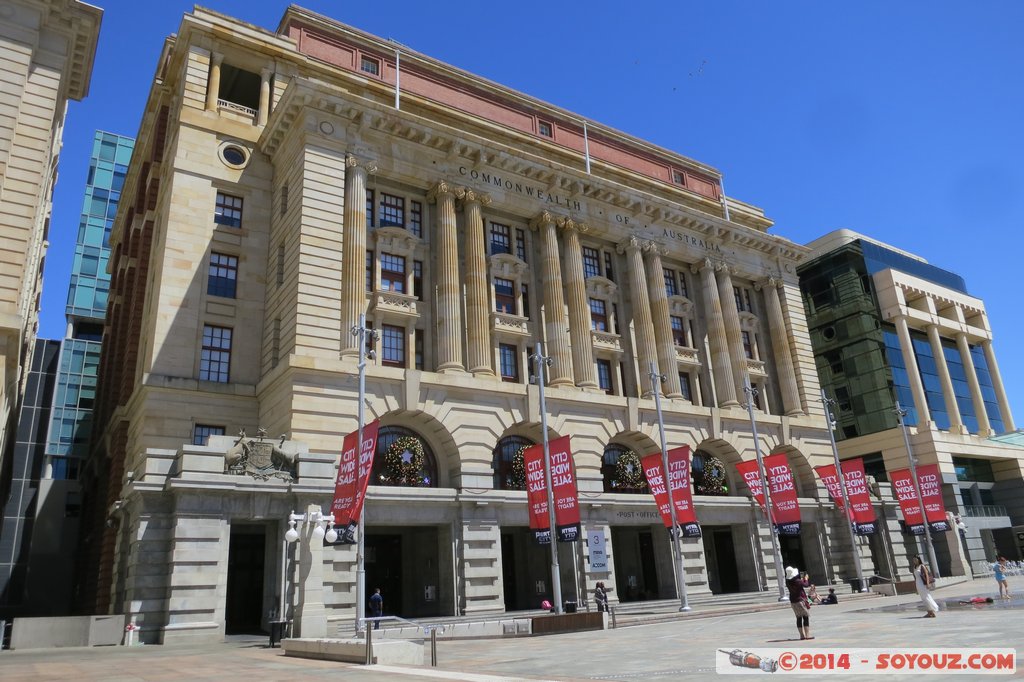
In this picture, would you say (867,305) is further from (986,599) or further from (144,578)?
(144,578)

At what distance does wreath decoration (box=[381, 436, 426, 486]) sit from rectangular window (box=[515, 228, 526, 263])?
14.7m

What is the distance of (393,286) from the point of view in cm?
4031

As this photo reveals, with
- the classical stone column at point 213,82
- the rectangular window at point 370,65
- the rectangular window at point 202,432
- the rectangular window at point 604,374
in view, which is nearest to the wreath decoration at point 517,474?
the rectangular window at point 604,374

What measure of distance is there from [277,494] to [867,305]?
2327 inches

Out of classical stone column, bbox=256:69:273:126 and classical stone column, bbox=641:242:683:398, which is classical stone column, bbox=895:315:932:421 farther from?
classical stone column, bbox=256:69:273:126

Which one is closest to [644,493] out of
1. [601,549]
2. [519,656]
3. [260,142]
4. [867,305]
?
[601,549]

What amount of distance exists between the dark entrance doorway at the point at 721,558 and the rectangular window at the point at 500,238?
72.4ft

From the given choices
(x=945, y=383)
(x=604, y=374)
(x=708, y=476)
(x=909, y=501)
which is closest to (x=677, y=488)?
(x=708, y=476)

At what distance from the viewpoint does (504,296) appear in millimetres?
43938

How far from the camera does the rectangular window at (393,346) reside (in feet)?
127

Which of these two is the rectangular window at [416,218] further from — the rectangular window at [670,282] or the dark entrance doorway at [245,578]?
the rectangular window at [670,282]

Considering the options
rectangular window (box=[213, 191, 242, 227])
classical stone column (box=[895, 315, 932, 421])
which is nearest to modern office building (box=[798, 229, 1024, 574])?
classical stone column (box=[895, 315, 932, 421])

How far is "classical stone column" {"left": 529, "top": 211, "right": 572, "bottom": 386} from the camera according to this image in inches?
1662

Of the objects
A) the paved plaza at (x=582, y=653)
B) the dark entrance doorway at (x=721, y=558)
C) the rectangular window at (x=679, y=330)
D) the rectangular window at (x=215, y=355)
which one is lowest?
the paved plaza at (x=582, y=653)
